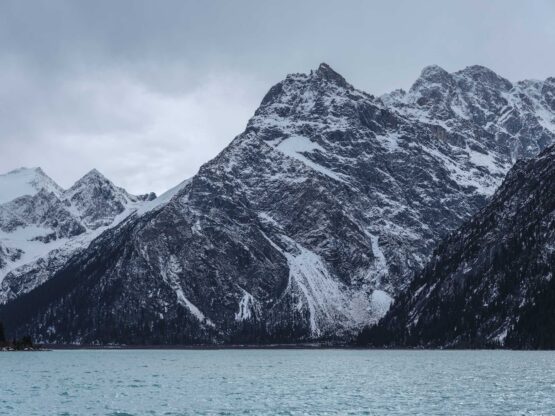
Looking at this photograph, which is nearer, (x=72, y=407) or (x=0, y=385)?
(x=72, y=407)

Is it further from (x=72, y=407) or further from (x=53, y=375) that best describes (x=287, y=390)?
(x=53, y=375)

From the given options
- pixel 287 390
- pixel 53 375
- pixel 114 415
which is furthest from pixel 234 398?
pixel 53 375

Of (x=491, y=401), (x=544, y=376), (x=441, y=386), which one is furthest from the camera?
(x=544, y=376)

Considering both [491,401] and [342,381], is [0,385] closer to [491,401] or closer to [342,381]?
[342,381]

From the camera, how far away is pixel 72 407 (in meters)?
91.9

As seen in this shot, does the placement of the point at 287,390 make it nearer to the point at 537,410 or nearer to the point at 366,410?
the point at 366,410

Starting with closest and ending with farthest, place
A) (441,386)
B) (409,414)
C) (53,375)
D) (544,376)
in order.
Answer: (409,414) → (441,386) → (544,376) → (53,375)

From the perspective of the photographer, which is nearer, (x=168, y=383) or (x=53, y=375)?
(x=168, y=383)

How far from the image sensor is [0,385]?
12569cm

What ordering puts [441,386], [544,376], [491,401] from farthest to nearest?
1. [544,376]
2. [441,386]
3. [491,401]

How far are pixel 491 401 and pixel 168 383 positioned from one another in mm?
53900

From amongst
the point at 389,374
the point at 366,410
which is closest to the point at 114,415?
the point at 366,410

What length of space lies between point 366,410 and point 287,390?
26533mm

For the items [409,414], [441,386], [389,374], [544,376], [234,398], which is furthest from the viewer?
[389,374]
